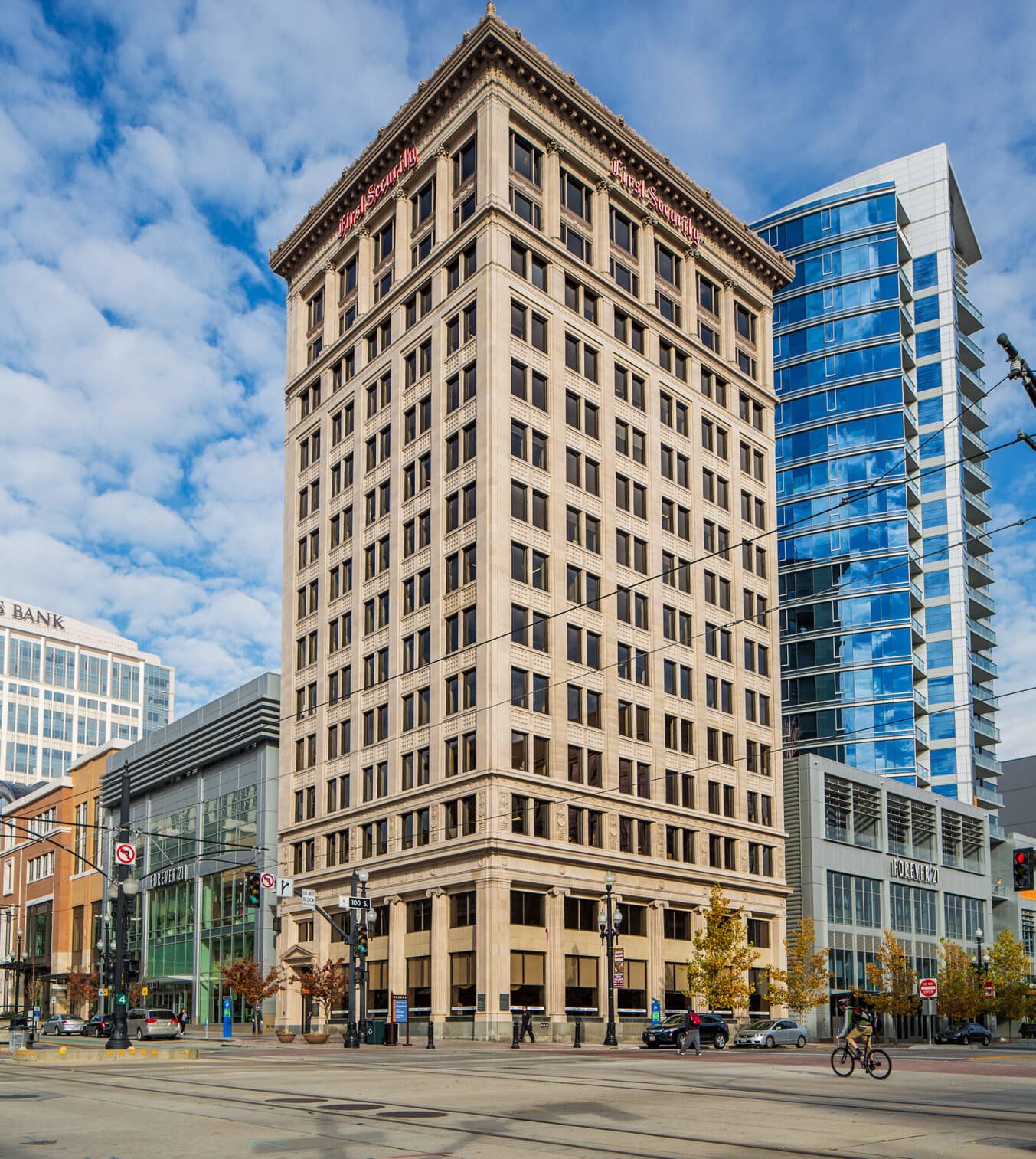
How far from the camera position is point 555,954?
209ft

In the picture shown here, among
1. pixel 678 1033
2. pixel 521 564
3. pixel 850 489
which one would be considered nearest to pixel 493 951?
pixel 678 1033

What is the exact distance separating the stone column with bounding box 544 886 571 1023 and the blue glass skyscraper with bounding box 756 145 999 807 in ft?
199

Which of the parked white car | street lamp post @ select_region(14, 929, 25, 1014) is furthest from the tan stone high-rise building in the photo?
street lamp post @ select_region(14, 929, 25, 1014)

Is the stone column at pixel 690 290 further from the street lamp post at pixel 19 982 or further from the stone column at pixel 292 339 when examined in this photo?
the street lamp post at pixel 19 982

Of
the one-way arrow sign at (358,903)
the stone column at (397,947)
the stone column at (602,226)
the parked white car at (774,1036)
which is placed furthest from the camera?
the stone column at (602,226)

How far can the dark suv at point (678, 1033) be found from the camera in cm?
5056

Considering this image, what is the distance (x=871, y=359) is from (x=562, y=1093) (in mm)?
111287

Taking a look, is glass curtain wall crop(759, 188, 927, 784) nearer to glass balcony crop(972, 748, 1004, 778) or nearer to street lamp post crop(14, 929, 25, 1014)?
glass balcony crop(972, 748, 1004, 778)

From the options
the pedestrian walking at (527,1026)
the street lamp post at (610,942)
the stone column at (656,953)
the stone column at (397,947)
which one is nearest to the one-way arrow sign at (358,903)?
the pedestrian walking at (527,1026)

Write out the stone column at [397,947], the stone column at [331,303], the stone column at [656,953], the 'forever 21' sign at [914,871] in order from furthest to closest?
1. the 'forever 21' sign at [914,871]
2. the stone column at [331,303]
3. the stone column at [656,953]
4. the stone column at [397,947]

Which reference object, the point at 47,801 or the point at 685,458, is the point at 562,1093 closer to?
the point at 685,458

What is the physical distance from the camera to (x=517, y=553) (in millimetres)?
67000

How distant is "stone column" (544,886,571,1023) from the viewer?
62750 mm

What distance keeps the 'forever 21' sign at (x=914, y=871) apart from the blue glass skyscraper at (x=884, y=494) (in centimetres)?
1833
